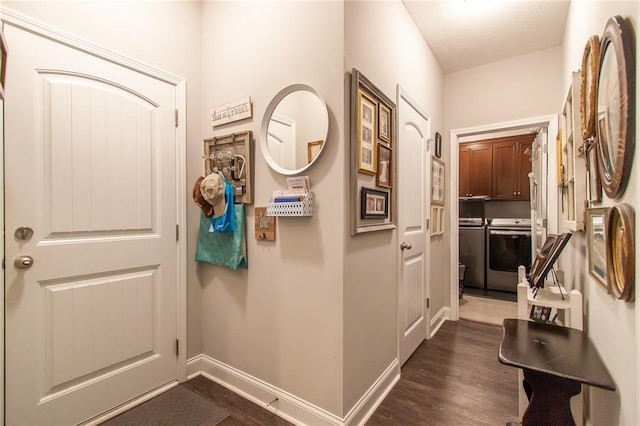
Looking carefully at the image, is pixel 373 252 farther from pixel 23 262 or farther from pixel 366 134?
pixel 23 262

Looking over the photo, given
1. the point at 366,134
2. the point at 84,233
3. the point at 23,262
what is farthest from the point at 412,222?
the point at 23,262

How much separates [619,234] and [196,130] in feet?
7.46

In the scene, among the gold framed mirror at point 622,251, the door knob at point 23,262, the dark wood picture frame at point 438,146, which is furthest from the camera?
the dark wood picture frame at point 438,146

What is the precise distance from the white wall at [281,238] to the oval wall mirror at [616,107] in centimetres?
98

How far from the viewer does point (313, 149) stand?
1.61 m

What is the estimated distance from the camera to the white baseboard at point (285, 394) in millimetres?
1582

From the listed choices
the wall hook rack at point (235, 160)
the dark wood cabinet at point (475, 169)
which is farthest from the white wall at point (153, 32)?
the dark wood cabinet at point (475, 169)

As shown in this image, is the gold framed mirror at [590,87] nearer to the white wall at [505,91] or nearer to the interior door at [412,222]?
the interior door at [412,222]

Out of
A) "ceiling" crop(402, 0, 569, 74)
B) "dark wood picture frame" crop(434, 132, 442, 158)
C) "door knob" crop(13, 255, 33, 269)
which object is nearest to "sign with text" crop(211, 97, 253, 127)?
"door knob" crop(13, 255, 33, 269)

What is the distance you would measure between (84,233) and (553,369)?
2.22m

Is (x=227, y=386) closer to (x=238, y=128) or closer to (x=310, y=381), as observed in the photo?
(x=310, y=381)

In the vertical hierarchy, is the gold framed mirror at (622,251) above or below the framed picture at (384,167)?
below

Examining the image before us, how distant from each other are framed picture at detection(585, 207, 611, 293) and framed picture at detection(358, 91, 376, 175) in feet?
3.24

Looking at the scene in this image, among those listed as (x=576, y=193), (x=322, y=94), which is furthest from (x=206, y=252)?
(x=576, y=193)
